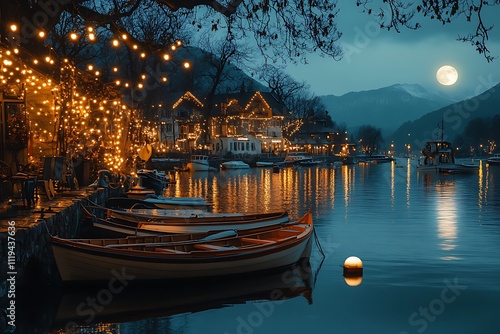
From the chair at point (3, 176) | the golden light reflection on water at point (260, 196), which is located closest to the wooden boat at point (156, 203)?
the golden light reflection on water at point (260, 196)

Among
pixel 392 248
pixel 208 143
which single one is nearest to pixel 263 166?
pixel 208 143

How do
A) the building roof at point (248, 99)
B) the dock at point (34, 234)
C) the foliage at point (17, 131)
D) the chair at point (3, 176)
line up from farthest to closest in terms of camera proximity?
1. the building roof at point (248, 99)
2. the foliage at point (17, 131)
3. the chair at point (3, 176)
4. the dock at point (34, 234)

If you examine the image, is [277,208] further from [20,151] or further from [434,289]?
[434,289]

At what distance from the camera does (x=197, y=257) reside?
45.0 ft

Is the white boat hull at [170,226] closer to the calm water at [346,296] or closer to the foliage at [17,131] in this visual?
the calm water at [346,296]

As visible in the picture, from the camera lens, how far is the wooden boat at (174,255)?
12742 mm

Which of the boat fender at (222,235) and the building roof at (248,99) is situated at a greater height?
the building roof at (248,99)

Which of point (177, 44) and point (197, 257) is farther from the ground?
point (177, 44)

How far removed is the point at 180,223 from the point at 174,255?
5.18m

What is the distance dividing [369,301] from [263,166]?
77387mm

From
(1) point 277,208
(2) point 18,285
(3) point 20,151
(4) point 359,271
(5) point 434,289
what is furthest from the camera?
(1) point 277,208

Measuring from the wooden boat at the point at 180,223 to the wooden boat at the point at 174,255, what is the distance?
2118 mm

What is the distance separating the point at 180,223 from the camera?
1856 centimetres

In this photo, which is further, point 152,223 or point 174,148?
point 174,148
